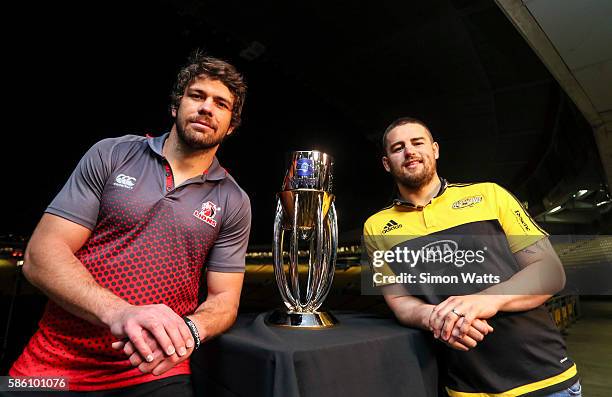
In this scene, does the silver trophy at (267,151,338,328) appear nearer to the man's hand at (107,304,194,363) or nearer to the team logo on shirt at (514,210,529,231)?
the man's hand at (107,304,194,363)

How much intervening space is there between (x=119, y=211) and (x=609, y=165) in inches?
308

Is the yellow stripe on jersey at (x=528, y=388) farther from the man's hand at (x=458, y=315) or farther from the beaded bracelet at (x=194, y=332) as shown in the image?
the beaded bracelet at (x=194, y=332)

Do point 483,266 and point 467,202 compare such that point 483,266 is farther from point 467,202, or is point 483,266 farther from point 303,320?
point 303,320

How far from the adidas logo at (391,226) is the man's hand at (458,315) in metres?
0.48

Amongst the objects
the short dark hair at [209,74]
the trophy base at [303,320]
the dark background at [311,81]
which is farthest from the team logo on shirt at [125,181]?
the dark background at [311,81]

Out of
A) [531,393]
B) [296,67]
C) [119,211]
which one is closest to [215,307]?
[119,211]

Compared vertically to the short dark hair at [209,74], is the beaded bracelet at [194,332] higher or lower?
lower

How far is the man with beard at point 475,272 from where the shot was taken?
1.09 metres

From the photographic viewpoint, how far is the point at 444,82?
19.0ft

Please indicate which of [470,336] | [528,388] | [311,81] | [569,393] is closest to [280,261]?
[470,336]

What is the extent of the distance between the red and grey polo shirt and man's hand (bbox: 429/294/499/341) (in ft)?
2.40

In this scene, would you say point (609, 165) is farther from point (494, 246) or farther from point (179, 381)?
point (179, 381)

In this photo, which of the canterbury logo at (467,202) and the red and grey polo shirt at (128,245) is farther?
the canterbury logo at (467,202)

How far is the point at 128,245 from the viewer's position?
3.64ft
